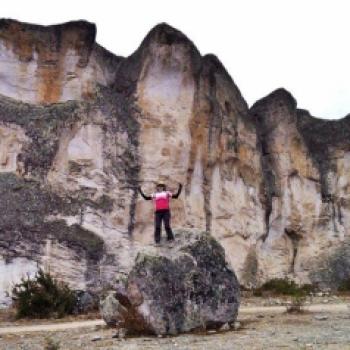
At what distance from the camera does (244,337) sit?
10.1 m

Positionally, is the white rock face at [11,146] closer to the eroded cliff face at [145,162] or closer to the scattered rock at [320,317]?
the eroded cliff face at [145,162]

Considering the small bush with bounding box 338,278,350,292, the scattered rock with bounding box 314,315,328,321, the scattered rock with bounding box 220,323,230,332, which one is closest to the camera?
the scattered rock with bounding box 220,323,230,332

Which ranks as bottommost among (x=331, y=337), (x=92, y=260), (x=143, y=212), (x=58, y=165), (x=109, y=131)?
(x=331, y=337)

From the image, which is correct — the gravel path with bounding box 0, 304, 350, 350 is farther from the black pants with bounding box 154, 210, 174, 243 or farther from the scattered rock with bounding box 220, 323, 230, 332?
the black pants with bounding box 154, 210, 174, 243

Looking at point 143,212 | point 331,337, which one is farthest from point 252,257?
point 331,337

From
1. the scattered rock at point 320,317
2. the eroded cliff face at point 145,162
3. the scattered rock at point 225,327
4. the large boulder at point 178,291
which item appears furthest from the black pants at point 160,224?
the eroded cliff face at point 145,162

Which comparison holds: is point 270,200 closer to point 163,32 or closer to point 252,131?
point 252,131

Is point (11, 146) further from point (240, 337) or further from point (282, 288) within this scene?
point (240, 337)

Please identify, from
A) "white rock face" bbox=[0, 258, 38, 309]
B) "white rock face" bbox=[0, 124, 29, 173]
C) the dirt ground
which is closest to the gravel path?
the dirt ground

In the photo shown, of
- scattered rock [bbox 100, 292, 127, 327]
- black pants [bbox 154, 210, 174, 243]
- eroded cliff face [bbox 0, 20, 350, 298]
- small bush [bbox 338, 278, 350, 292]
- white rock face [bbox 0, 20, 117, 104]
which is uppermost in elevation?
white rock face [bbox 0, 20, 117, 104]

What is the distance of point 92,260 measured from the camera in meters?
20.4

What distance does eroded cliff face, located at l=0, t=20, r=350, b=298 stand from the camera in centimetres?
2045

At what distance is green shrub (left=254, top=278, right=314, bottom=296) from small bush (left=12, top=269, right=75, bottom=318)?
761 centimetres

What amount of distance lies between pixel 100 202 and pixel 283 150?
9.20 m
